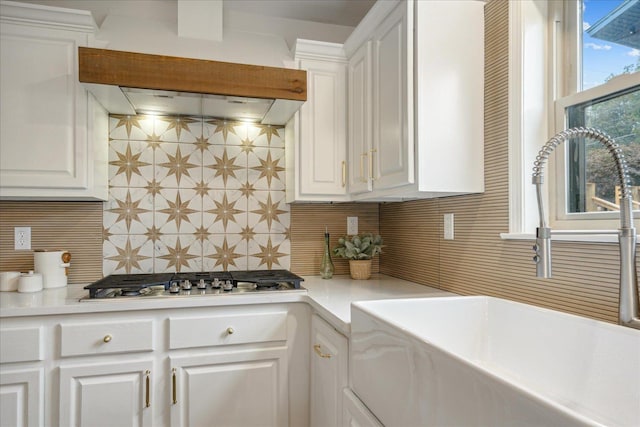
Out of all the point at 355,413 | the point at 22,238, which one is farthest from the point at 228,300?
the point at 22,238

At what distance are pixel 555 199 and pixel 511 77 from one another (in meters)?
0.47

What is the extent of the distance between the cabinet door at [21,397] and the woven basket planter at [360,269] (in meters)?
1.53

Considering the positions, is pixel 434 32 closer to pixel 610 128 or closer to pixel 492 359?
pixel 610 128

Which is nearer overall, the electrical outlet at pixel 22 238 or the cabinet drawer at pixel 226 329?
the cabinet drawer at pixel 226 329

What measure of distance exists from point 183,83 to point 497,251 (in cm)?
147

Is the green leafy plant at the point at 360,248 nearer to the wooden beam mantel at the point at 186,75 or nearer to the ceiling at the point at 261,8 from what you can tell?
the wooden beam mantel at the point at 186,75

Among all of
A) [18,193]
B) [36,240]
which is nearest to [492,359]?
[18,193]

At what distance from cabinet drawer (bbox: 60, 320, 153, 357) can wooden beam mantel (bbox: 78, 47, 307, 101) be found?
39.2 inches

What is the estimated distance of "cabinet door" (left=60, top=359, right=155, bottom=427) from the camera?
1605 millimetres

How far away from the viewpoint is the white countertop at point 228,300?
60.7 inches

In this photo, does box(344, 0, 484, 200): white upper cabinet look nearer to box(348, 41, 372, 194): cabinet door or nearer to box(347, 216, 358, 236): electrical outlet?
box(348, 41, 372, 194): cabinet door

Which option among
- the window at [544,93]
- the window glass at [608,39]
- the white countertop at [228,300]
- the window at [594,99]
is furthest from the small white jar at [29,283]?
the window glass at [608,39]

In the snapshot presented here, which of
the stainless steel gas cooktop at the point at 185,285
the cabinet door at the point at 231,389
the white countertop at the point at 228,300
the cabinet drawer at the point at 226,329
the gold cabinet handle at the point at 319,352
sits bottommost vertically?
the cabinet door at the point at 231,389

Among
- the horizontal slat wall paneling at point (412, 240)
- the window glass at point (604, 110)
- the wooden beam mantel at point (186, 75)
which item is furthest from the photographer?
the horizontal slat wall paneling at point (412, 240)
